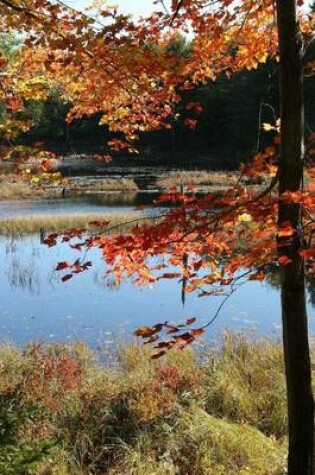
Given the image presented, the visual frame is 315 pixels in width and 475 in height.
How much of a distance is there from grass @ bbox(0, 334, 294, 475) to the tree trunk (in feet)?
3.71

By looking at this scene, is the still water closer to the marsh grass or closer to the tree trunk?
the tree trunk

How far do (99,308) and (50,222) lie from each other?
13117mm

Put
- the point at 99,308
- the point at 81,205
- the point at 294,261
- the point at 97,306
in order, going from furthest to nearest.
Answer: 1. the point at 81,205
2. the point at 97,306
3. the point at 99,308
4. the point at 294,261

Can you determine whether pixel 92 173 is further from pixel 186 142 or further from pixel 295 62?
pixel 295 62

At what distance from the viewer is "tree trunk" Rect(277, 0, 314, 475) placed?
4492 mm

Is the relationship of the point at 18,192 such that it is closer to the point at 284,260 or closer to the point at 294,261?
the point at 294,261

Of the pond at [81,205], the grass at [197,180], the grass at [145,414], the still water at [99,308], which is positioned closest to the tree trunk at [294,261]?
the grass at [145,414]

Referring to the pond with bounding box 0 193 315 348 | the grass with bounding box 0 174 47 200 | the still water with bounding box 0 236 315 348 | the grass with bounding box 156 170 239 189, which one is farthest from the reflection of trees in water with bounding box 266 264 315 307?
→ the grass with bounding box 0 174 47 200

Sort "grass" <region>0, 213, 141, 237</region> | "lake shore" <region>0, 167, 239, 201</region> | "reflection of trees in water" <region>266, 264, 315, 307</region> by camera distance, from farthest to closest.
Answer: "lake shore" <region>0, 167, 239, 201</region> → "grass" <region>0, 213, 141, 237</region> → "reflection of trees in water" <region>266, 264, 315, 307</region>

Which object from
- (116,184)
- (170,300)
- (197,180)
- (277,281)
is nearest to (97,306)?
(170,300)

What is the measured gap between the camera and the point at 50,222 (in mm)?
27328

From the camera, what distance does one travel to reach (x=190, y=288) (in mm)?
5426

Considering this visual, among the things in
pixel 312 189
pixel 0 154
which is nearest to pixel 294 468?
pixel 312 189

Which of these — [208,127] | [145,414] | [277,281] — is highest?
[208,127]
